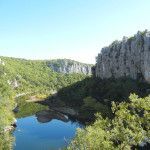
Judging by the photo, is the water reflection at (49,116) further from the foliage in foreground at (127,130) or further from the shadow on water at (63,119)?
the foliage in foreground at (127,130)

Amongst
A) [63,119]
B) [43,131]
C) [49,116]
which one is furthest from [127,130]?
[49,116]

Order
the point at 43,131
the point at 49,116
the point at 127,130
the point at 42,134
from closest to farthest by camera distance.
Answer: the point at 127,130
the point at 42,134
the point at 43,131
the point at 49,116

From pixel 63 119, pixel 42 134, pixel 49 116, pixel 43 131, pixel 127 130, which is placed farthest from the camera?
pixel 49 116

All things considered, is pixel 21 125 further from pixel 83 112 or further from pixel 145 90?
pixel 145 90

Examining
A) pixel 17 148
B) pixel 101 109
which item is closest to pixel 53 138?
pixel 17 148

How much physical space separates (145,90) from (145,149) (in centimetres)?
7978

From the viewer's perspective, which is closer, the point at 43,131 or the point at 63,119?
the point at 43,131

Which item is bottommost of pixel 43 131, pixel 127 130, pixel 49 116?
pixel 43 131

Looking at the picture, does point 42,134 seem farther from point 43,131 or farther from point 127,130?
point 127,130

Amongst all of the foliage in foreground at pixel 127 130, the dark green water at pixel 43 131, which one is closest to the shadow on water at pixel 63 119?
the dark green water at pixel 43 131

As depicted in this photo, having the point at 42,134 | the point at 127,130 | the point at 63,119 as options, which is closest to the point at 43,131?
the point at 42,134

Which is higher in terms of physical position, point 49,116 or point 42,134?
point 49,116

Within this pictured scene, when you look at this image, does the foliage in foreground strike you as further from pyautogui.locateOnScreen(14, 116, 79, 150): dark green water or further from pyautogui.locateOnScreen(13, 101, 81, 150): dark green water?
pyautogui.locateOnScreen(14, 116, 79, 150): dark green water

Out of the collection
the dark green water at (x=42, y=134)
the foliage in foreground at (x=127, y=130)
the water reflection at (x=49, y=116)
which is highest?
the foliage in foreground at (x=127, y=130)
